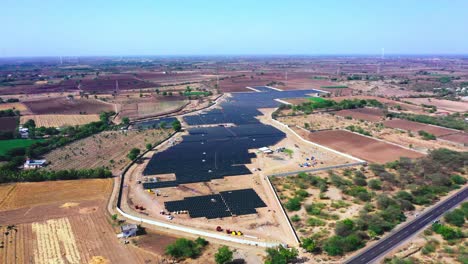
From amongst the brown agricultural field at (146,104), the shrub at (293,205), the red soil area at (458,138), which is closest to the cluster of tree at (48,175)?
the shrub at (293,205)

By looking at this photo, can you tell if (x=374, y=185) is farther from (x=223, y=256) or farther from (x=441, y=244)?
(x=223, y=256)

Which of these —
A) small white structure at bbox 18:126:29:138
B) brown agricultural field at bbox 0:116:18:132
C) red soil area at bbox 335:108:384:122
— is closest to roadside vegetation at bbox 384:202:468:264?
red soil area at bbox 335:108:384:122

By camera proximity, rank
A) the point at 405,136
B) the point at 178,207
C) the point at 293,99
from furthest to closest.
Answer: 1. the point at 293,99
2. the point at 405,136
3. the point at 178,207

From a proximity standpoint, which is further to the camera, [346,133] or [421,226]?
[346,133]

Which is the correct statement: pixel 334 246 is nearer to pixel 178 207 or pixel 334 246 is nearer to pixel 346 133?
pixel 178 207

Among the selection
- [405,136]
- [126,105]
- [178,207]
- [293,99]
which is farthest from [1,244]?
[293,99]

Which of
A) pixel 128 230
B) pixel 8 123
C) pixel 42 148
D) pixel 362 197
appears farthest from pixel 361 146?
pixel 8 123

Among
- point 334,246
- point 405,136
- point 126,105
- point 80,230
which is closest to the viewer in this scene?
point 334,246
